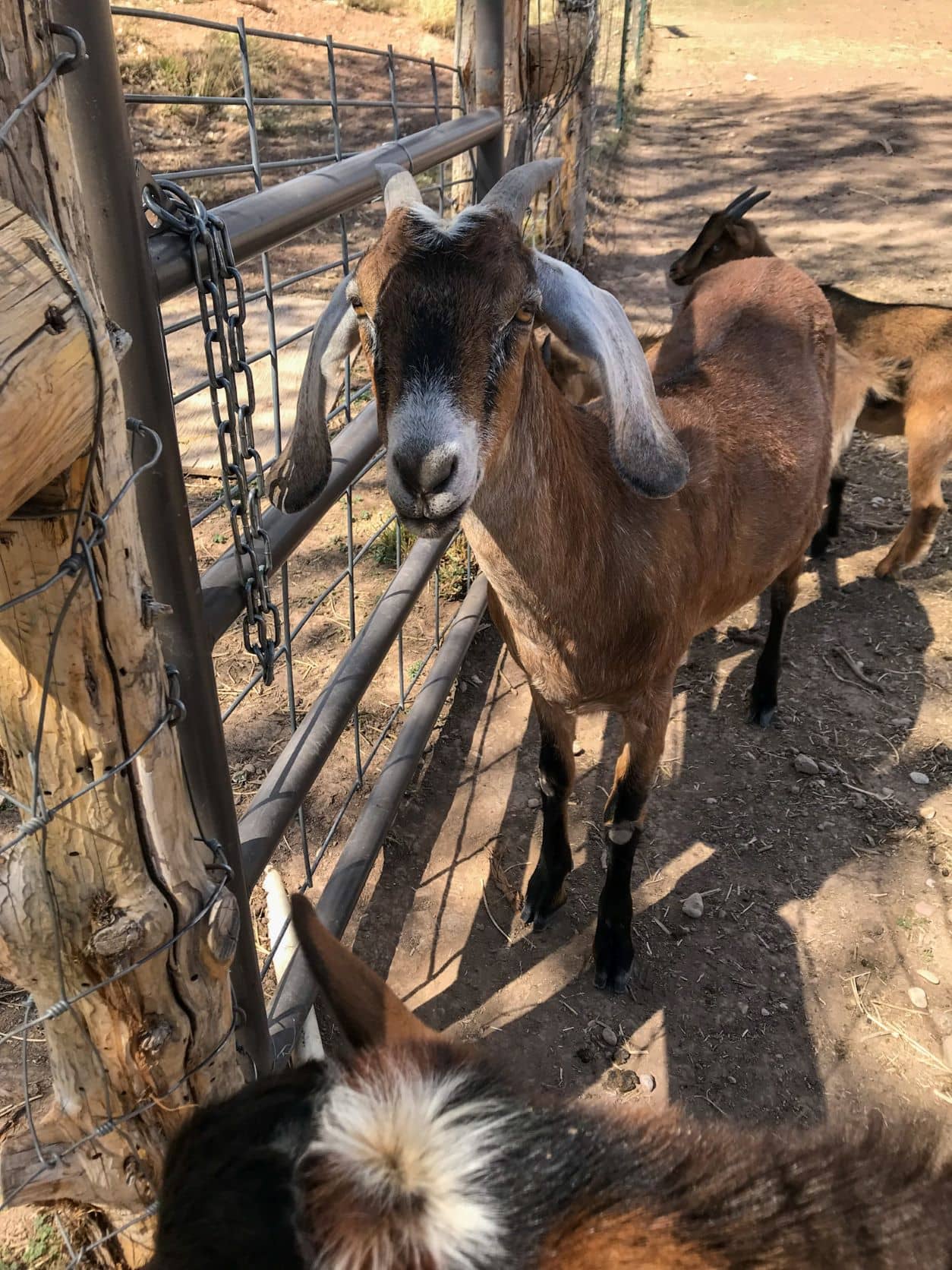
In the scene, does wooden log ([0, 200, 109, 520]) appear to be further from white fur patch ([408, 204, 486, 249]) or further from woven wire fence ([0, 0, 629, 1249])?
white fur patch ([408, 204, 486, 249])

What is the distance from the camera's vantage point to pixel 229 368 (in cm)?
139

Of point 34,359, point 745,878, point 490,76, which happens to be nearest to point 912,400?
point 490,76

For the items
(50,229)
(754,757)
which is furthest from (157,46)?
(50,229)

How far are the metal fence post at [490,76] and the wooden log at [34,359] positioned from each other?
283 cm

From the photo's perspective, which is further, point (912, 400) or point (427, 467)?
point (912, 400)


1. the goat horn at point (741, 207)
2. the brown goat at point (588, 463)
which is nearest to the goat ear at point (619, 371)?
the brown goat at point (588, 463)

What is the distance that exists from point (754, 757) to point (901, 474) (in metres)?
2.60

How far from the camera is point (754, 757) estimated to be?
138 inches

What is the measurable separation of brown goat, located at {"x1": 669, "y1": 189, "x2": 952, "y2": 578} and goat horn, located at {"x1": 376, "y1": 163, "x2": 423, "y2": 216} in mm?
3157

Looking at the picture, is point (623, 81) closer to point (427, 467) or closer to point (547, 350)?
point (547, 350)

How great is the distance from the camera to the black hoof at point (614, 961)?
8.73 feet

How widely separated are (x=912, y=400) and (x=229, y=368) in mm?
4024

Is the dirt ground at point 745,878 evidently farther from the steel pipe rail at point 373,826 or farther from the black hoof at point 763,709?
the steel pipe rail at point 373,826

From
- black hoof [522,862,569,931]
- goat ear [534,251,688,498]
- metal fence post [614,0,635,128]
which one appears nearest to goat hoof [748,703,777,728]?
black hoof [522,862,569,931]
